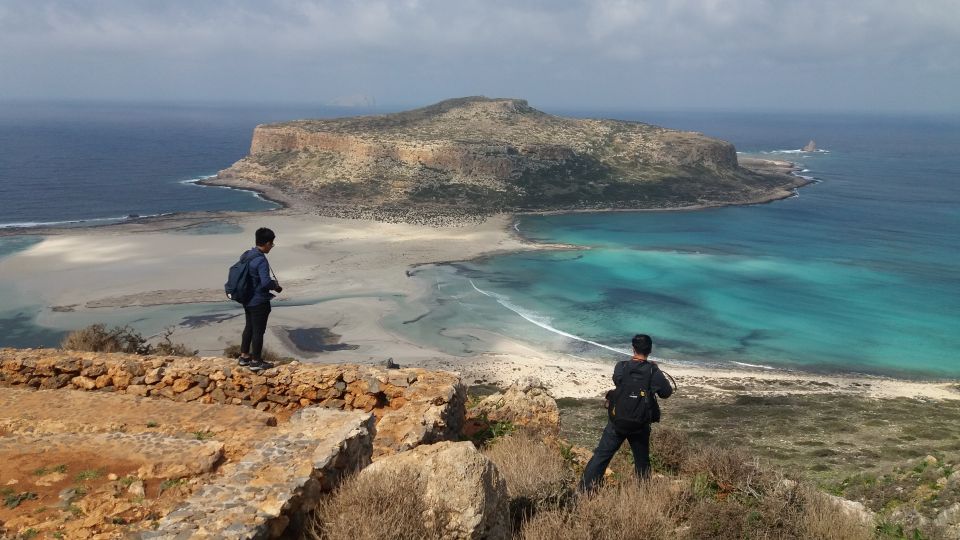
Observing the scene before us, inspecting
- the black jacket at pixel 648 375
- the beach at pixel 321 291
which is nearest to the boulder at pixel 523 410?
the black jacket at pixel 648 375

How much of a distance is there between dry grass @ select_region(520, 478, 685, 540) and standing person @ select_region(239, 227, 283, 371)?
5.10 meters

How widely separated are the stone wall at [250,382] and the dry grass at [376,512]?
12.5 ft

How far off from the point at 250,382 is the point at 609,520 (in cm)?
628

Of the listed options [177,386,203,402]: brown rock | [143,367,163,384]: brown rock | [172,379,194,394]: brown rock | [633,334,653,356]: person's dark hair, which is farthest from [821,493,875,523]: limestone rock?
[143,367,163,384]: brown rock

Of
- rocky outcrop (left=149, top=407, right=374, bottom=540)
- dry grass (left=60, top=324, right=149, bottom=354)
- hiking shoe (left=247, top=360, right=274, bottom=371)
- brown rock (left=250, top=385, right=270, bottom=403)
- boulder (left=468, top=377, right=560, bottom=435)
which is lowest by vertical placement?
dry grass (left=60, top=324, right=149, bottom=354)

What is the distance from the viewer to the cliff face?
247ft

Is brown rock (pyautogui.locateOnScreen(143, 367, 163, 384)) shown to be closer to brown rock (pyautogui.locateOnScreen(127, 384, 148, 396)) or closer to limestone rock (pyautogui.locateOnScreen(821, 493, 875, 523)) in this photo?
brown rock (pyautogui.locateOnScreen(127, 384, 148, 396))

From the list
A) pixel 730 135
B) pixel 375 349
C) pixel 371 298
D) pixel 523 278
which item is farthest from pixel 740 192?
pixel 730 135

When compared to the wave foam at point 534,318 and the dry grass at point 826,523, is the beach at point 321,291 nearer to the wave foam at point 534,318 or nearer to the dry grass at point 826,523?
the wave foam at point 534,318

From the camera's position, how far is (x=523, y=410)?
10.6m

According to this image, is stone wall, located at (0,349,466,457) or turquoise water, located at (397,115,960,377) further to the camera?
turquoise water, located at (397,115,960,377)

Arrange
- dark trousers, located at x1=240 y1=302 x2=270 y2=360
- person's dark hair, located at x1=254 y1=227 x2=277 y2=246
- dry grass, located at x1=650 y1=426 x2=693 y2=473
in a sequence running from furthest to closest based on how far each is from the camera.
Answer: dark trousers, located at x1=240 y1=302 x2=270 y2=360 < dry grass, located at x1=650 y1=426 x2=693 y2=473 < person's dark hair, located at x1=254 y1=227 x2=277 y2=246

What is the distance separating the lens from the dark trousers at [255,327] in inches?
368

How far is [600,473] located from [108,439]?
5.50m
